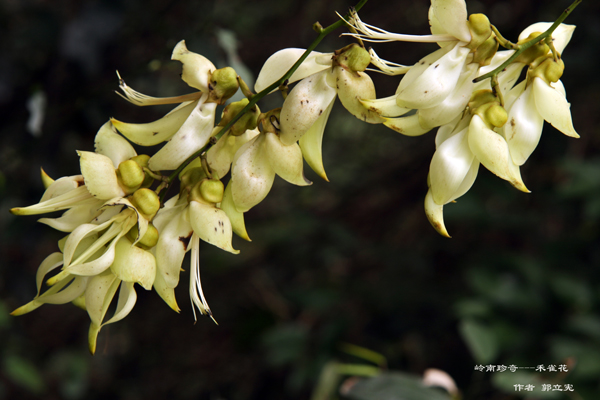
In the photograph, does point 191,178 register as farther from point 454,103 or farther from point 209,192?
point 454,103

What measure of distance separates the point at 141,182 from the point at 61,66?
74cm

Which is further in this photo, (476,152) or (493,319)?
(493,319)

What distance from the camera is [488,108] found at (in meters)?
0.45

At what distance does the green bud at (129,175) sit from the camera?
0.46 metres

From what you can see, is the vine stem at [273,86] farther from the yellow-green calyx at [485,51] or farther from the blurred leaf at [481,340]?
the blurred leaf at [481,340]

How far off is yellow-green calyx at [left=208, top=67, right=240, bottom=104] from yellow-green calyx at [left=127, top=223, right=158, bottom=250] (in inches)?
5.9

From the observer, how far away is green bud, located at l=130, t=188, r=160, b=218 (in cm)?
46

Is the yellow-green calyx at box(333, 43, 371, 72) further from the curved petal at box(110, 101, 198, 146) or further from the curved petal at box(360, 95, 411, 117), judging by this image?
the curved petal at box(110, 101, 198, 146)

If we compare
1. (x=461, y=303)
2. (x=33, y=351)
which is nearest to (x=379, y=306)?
(x=461, y=303)

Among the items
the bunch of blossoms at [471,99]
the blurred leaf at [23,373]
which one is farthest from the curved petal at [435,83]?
the blurred leaf at [23,373]

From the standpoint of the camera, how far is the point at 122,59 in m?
1.30

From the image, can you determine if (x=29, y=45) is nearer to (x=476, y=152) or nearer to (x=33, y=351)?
(x=476, y=152)

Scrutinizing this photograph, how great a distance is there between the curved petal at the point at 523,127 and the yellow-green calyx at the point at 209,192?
30cm

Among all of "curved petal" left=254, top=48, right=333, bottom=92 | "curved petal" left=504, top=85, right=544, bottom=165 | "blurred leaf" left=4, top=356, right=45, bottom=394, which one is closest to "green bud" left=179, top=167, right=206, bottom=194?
"curved petal" left=254, top=48, right=333, bottom=92
